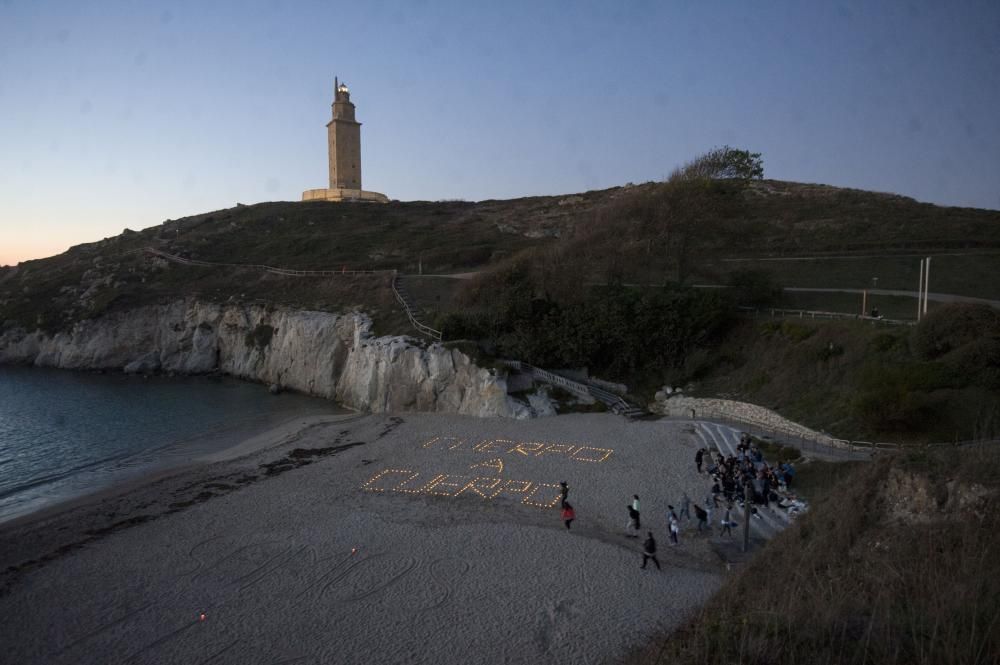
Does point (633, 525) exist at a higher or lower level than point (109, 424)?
higher

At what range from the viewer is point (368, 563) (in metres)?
15.8

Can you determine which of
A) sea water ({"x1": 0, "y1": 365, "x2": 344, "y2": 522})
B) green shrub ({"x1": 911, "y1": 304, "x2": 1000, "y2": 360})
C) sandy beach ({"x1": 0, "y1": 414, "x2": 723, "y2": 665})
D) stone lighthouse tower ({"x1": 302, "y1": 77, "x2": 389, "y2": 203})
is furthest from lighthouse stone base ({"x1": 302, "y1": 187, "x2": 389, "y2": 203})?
green shrub ({"x1": 911, "y1": 304, "x2": 1000, "y2": 360})

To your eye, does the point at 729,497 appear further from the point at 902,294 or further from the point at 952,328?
the point at 902,294

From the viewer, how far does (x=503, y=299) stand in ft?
122

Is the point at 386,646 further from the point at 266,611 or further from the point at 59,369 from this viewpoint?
the point at 59,369

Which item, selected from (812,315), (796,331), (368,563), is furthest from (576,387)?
(368,563)

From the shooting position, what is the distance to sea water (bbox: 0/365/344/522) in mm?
25391

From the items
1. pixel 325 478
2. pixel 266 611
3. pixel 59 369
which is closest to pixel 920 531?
pixel 266 611

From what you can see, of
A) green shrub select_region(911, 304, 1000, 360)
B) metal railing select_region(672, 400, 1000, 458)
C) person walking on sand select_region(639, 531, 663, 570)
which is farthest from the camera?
Result: green shrub select_region(911, 304, 1000, 360)

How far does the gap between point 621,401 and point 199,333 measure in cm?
4247

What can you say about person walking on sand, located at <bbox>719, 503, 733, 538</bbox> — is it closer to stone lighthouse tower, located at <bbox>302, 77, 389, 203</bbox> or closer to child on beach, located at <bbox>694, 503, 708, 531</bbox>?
child on beach, located at <bbox>694, 503, 708, 531</bbox>

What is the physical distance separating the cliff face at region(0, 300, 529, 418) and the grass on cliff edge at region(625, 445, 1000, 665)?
68.7 ft

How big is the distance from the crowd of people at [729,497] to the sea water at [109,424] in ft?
69.7

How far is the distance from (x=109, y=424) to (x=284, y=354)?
14965 millimetres
